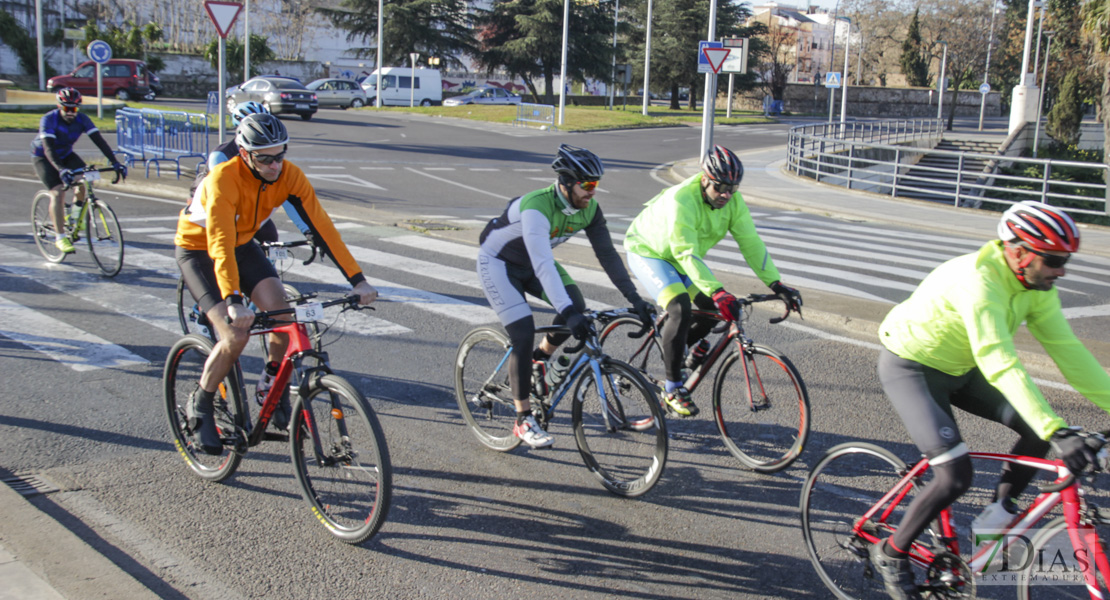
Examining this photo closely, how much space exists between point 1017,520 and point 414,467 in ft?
9.94

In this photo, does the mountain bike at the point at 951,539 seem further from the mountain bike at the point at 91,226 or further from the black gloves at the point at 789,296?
the mountain bike at the point at 91,226

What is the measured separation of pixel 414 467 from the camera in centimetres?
509

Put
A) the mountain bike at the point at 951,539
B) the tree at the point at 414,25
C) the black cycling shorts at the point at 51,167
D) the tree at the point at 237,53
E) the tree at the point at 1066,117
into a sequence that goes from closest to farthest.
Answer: the mountain bike at the point at 951,539, the black cycling shorts at the point at 51,167, the tree at the point at 1066,117, the tree at the point at 237,53, the tree at the point at 414,25

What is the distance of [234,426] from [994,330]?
3554 millimetres

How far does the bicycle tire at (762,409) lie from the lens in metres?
5.07

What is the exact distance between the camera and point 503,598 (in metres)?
3.74

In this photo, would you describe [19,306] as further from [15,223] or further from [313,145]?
[313,145]

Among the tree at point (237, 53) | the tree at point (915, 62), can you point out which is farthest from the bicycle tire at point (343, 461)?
the tree at point (915, 62)

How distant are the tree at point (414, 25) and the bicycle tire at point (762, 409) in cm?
6226

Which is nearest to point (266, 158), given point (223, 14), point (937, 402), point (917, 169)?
point (937, 402)

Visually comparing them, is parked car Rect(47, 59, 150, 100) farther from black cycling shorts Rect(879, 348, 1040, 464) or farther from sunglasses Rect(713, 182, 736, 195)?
black cycling shorts Rect(879, 348, 1040, 464)

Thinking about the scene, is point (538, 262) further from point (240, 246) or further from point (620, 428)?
point (240, 246)

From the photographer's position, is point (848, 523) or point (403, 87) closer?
point (848, 523)

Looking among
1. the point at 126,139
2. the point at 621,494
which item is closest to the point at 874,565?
the point at 621,494
